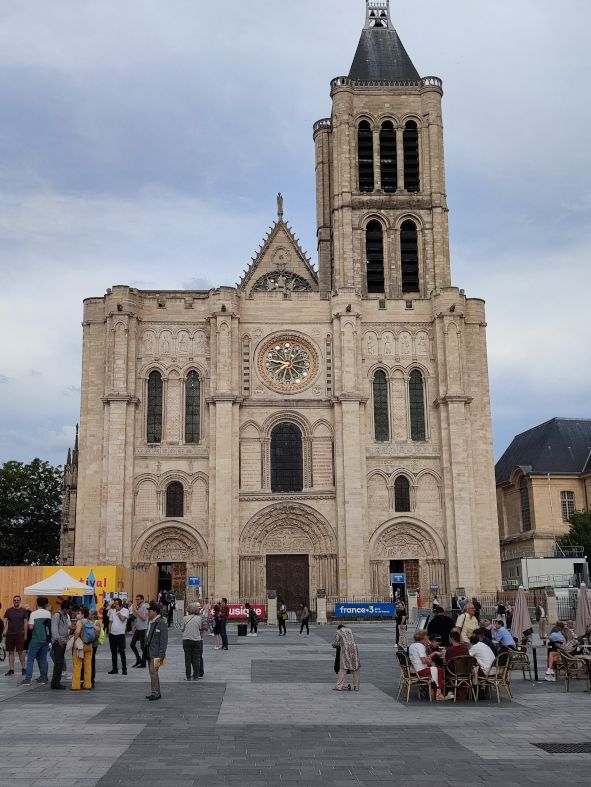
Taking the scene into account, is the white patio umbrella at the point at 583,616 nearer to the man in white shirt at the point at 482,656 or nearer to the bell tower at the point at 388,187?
the man in white shirt at the point at 482,656

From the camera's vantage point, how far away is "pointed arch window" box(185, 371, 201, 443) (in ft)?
146

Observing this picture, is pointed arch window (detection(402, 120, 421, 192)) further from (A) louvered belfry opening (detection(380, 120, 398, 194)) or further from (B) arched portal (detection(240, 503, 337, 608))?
(B) arched portal (detection(240, 503, 337, 608))

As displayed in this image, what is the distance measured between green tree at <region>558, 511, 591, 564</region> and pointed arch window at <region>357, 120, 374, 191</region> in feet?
70.3

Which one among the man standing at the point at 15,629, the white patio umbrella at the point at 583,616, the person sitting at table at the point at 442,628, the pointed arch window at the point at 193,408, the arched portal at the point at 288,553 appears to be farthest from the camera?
the pointed arch window at the point at 193,408

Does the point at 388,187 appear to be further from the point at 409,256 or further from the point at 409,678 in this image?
the point at 409,678

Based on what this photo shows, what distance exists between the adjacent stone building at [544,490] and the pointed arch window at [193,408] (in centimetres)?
2301

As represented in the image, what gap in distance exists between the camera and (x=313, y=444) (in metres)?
44.6

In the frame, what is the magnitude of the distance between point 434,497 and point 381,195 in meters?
16.9

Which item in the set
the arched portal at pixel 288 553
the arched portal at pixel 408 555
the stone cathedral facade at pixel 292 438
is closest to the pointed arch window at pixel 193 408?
the stone cathedral facade at pixel 292 438

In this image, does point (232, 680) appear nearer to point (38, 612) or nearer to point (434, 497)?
point (38, 612)

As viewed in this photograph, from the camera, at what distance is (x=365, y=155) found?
5062 centimetres

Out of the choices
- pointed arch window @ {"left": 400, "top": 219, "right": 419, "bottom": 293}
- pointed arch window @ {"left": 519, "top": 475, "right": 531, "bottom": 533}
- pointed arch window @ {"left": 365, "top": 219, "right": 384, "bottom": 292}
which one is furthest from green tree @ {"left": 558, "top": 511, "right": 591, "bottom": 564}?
pointed arch window @ {"left": 365, "top": 219, "right": 384, "bottom": 292}

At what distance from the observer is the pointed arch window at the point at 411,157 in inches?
1981

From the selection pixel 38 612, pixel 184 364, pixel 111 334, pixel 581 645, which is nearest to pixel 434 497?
pixel 184 364
